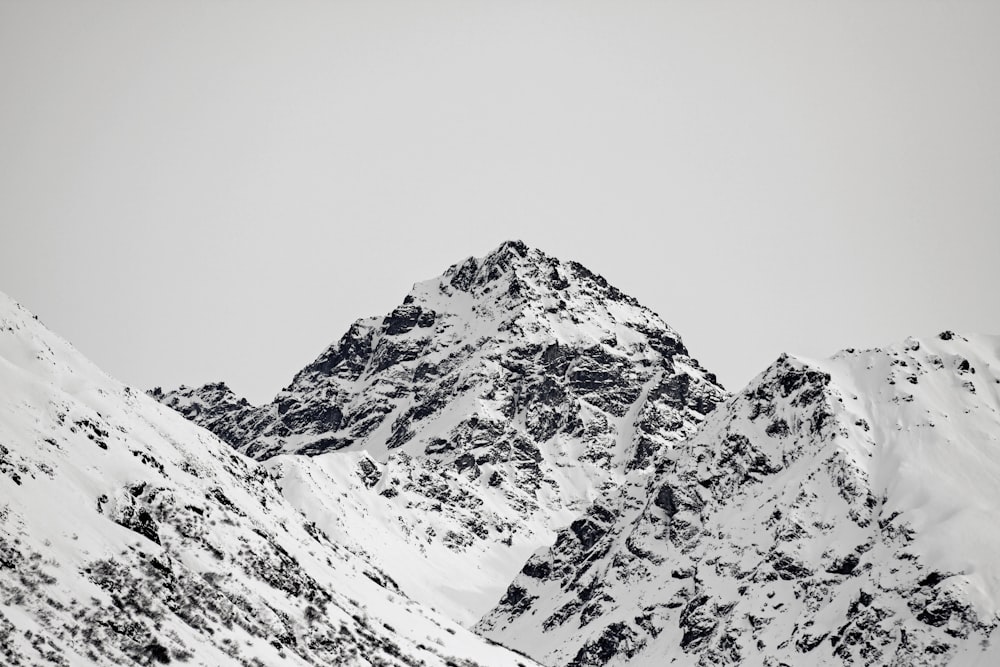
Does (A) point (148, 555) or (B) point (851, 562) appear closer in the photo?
(A) point (148, 555)

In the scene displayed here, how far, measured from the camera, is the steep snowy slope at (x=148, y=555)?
37.0m

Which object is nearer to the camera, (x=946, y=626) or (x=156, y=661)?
(x=156, y=661)

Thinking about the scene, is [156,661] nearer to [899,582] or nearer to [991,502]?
[899,582]

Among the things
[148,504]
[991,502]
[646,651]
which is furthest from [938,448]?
[148,504]

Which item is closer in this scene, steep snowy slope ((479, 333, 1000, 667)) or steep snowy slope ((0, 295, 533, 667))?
steep snowy slope ((0, 295, 533, 667))

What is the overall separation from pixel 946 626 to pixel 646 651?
50854 mm

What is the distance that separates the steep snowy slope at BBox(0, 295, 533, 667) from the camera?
3700cm

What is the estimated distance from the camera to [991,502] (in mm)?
170500

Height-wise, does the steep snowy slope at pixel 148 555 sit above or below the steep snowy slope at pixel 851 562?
below

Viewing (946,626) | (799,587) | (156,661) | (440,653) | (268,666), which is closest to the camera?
(156,661)

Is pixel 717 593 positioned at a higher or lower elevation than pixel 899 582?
lower

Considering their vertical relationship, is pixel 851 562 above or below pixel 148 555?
above

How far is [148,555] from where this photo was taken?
141ft

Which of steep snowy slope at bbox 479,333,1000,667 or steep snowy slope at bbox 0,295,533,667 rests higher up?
steep snowy slope at bbox 479,333,1000,667
